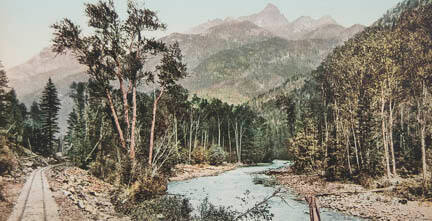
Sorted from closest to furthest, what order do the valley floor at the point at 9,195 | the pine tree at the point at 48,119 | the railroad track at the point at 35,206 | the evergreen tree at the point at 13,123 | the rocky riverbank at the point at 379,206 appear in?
the railroad track at the point at 35,206, the valley floor at the point at 9,195, the rocky riverbank at the point at 379,206, the evergreen tree at the point at 13,123, the pine tree at the point at 48,119

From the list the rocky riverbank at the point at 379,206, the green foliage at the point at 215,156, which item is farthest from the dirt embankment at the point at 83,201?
the green foliage at the point at 215,156

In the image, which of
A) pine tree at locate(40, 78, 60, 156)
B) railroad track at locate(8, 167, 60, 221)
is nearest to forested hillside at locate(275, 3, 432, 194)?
railroad track at locate(8, 167, 60, 221)

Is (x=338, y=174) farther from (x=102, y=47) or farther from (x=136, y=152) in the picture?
(x=102, y=47)

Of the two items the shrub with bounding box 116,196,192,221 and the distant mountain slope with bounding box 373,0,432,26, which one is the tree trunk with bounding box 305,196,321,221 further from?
the distant mountain slope with bounding box 373,0,432,26

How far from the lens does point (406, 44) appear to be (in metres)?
19.4

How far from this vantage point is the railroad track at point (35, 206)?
10609 millimetres

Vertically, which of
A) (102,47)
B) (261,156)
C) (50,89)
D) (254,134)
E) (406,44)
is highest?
(50,89)

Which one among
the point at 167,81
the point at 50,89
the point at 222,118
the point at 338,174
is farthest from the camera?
the point at 222,118

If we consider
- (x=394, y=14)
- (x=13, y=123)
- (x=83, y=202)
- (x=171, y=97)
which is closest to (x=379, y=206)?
(x=171, y=97)

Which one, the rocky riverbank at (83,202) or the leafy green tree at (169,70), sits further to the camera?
the leafy green tree at (169,70)

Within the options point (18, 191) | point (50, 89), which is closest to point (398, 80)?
point (18, 191)

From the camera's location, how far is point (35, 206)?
12.2m

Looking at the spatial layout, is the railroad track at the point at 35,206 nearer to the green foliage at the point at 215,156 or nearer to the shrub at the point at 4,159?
the shrub at the point at 4,159

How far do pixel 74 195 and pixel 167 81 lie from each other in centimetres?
875
